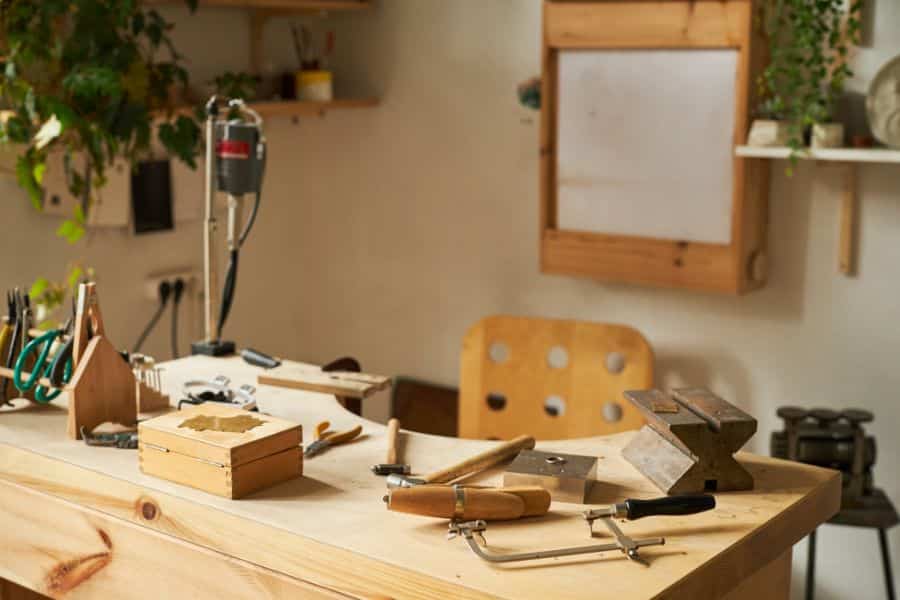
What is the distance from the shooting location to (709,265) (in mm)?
3145

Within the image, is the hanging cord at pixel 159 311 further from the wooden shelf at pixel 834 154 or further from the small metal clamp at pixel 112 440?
the wooden shelf at pixel 834 154

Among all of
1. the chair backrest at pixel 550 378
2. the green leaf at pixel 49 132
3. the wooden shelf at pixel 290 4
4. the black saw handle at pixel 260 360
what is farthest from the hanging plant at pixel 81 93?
the chair backrest at pixel 550 378

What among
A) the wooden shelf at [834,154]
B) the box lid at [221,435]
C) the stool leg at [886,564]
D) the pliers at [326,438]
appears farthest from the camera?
the stool leg at [886,564]

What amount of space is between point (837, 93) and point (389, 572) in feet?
6.35

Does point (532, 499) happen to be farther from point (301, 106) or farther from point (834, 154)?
point (301, 106)

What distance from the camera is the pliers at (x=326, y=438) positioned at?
6.53 ft

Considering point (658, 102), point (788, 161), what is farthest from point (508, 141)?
point (788, 161)

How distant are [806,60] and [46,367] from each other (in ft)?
6.35

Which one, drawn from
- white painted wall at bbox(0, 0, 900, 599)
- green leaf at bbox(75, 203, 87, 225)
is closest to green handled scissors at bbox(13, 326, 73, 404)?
green leaf at bbox(75, 203, 87, 225)

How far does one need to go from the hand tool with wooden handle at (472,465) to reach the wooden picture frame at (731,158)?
4.40 ft

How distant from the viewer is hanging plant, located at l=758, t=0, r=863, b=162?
9.33ft

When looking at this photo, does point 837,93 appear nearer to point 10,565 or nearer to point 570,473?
point 570,473

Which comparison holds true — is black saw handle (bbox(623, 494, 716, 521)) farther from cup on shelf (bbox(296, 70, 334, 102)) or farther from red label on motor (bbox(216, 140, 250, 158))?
cup on shelf (bbox(296, 70, 334, 102))

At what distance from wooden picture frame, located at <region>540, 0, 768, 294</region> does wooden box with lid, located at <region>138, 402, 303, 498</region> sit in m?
1.61
